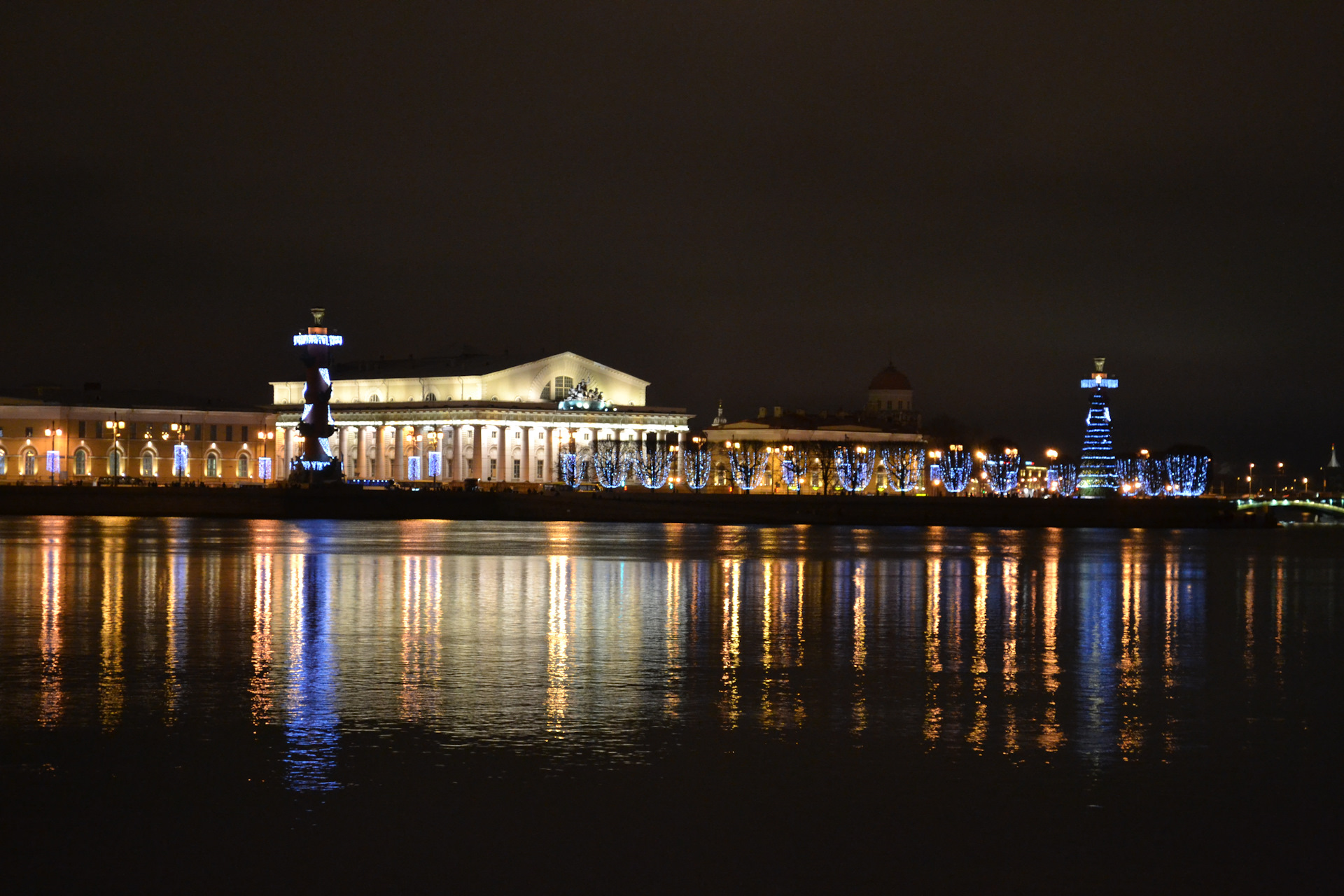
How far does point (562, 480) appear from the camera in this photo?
100750 mm

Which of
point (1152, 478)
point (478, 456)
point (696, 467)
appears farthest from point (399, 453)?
point (1152, 478)

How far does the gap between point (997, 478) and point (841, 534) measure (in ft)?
149

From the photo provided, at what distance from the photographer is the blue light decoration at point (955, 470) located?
101250 mm

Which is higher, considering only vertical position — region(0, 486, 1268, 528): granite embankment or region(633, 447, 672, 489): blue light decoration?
region(633, 447, 672, 489): blue light decoration

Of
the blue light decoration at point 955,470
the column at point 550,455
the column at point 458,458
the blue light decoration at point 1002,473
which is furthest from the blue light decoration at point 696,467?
the blue light decoration at point 1002,473

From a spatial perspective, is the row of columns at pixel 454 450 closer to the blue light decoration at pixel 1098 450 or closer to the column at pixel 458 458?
the column at pixel 458 458

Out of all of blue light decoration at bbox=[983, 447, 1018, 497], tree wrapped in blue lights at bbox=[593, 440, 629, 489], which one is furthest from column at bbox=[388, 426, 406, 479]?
blue light decoration at bbox=[983, 447, 1018, 497]

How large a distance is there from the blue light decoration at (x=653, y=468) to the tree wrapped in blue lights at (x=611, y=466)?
81cm

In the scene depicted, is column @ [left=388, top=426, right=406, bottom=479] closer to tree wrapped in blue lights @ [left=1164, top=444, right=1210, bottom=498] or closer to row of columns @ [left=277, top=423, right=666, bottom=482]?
row of columns @ [left=277, top=423, right=666, bottom=482]

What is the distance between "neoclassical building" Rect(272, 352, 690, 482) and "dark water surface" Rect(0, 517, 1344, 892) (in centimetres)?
7811

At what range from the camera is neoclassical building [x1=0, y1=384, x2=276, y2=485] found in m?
103

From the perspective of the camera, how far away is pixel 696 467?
328 ft

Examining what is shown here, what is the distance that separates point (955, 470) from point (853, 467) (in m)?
9.17

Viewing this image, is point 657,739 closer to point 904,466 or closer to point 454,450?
point 904,466
